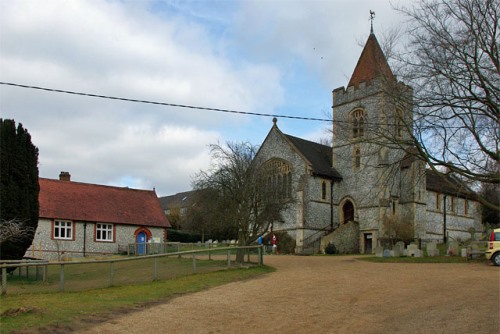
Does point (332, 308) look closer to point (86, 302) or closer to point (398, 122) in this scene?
point (86, 302)

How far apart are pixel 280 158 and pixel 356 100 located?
891cm

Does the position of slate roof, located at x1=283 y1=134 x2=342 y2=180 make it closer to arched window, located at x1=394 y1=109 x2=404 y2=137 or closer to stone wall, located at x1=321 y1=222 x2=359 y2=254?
stone wall, located at x1=321 y1=222 x2=359 y2=254

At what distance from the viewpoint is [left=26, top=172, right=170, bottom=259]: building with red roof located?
1547 inches

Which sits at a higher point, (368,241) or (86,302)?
(86,302)

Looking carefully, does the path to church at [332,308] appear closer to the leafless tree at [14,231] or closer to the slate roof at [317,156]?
the leafless tree at [14,231]

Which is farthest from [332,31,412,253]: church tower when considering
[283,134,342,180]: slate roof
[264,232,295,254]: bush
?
[264,232,295,254]: bush

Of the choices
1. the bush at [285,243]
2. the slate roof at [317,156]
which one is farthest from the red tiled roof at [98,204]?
the slate roof at [317,156]

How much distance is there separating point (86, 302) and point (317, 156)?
135 feet

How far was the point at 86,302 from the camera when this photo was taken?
565 inches

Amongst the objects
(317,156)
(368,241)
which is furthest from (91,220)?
(368,241)

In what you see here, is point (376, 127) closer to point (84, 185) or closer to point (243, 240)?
point (243, 240)

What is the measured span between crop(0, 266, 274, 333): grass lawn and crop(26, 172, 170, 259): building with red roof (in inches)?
752

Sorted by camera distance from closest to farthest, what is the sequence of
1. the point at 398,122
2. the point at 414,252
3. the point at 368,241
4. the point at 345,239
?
the point at 398,122 < the point at 414,252 < the point at 345,239 < the point at 368,241

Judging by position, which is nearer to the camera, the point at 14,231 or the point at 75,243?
the point at 14,231
